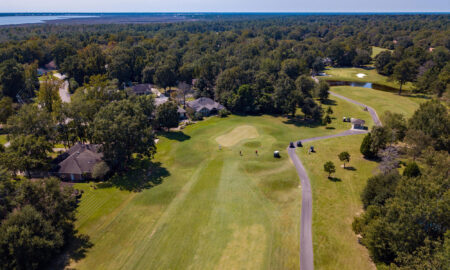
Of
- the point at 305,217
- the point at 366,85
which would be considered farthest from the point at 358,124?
the point at 366,85

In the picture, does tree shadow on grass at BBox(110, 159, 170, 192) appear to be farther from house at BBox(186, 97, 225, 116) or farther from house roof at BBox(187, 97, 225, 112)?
house roof at BBox(187, 97, 225, 112)

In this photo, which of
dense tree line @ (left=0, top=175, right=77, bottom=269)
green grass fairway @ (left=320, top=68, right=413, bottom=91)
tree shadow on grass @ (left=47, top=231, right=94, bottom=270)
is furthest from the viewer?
green grass fairway @ (left=320, top=68, right=413, bottom=91)

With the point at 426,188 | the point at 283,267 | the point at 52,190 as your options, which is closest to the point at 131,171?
the point at 52,190

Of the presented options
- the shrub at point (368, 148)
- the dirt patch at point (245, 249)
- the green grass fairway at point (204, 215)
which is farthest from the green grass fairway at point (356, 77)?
the dirt patch at point (245, 249)

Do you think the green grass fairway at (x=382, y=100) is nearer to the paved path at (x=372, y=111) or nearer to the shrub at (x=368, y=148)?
the paved path at (x=372, y=111)

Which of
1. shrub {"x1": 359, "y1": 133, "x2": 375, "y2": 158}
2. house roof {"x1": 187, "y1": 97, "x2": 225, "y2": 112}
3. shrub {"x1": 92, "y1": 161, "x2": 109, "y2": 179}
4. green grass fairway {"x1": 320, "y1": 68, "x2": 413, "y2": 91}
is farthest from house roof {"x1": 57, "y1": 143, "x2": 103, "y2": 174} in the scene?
green grass fairway {"x1": 320, "y1": 68, "x2": 413, "y2": 91}

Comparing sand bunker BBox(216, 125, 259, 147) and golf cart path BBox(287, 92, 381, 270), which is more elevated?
sand bunker BBox(216, 125, 259, 147)

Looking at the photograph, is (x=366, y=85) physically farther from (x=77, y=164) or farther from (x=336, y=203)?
(x=77, y=164)
